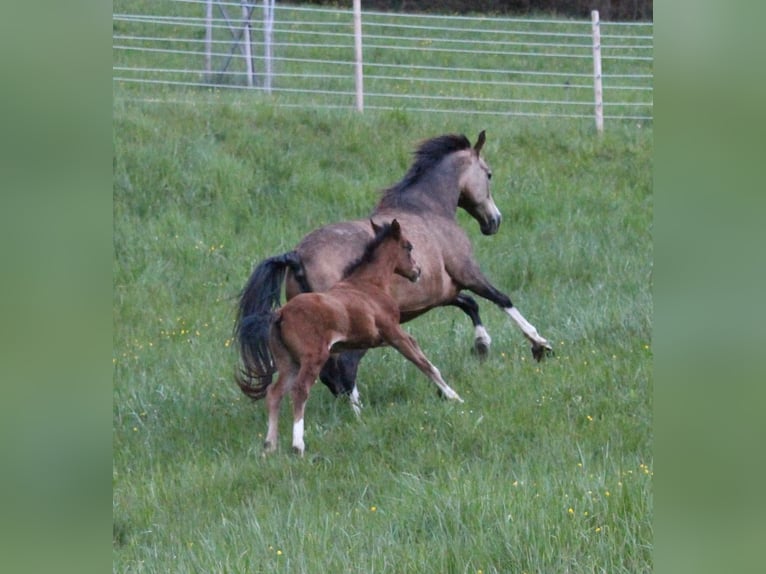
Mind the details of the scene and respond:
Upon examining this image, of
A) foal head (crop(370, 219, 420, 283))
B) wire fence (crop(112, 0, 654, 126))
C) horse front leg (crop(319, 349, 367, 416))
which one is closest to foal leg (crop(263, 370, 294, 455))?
horse front leg (crop(319, 349, 367, 416))

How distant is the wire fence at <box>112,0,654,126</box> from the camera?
1541 cm

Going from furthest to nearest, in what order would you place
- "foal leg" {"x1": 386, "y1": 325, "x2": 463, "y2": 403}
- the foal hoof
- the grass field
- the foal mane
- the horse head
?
the horse head < the foal mane < the foal hoof < "foal leg" {"x1": 386, "y1": 325, "x2": 463, "y2": 403} < the grass field

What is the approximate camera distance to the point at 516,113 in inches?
595

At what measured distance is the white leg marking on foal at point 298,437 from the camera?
A: 555cm

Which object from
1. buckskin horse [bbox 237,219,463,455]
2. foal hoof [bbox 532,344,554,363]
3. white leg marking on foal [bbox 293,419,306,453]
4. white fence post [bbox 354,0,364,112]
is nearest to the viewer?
white leg marking on foal [bbox 293,419,306,453]

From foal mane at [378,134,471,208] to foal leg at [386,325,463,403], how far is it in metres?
1.68

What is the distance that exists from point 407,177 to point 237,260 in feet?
9.58

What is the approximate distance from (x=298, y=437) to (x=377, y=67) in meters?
14.1

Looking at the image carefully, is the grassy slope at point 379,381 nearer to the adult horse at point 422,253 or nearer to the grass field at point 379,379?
the grass field at point 379,379

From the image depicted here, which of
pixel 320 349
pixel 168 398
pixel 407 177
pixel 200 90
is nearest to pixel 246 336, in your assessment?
pixel 320 349

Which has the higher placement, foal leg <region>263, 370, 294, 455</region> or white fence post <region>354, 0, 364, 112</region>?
white fence post <region>354, 0, 364, 112</region>

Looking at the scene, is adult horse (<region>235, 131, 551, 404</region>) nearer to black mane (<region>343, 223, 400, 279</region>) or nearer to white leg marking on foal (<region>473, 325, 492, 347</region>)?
white leg marking on foal (<region>473, 325, 492, 347</region>)
